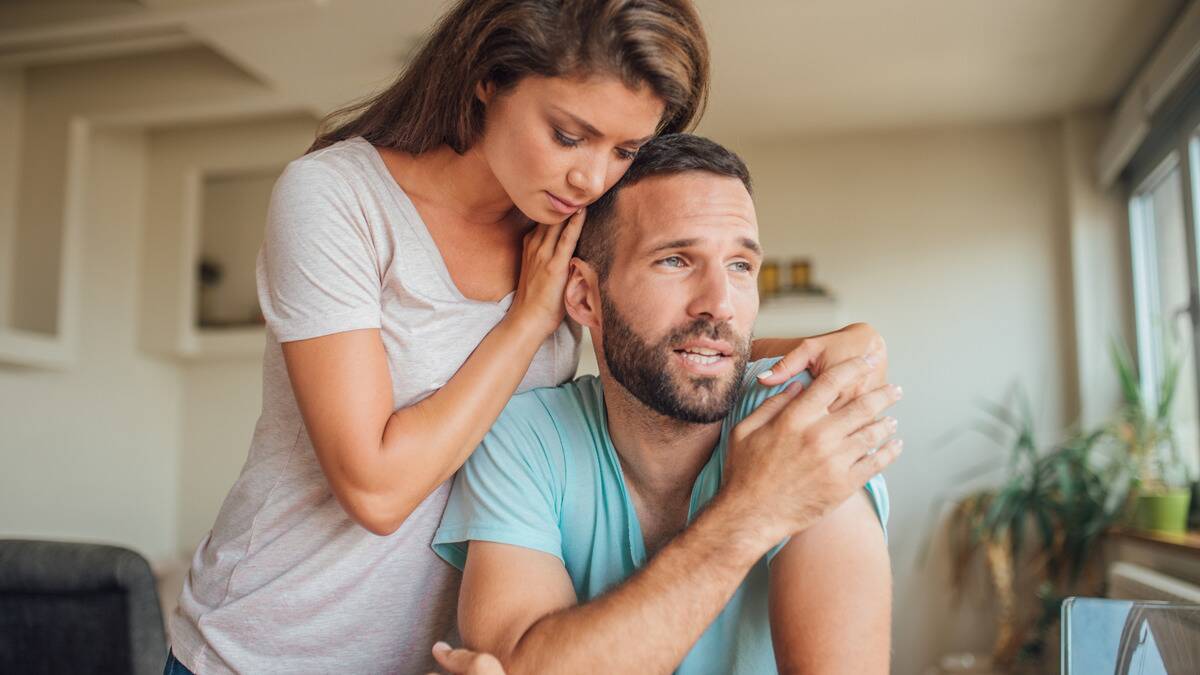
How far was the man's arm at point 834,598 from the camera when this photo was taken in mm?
1143

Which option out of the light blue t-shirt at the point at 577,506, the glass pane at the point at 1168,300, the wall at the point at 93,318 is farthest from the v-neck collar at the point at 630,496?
the wall at the point at 93,318

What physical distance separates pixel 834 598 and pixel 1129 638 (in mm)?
311

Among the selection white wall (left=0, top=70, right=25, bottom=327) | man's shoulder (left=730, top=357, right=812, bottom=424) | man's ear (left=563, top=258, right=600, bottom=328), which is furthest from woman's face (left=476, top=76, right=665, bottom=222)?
white wall (left=0, top=70, right=25, bottom=327)

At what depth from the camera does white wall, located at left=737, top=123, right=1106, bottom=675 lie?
4.56 meters

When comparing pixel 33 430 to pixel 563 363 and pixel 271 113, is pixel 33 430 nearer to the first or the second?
pixel 271 113

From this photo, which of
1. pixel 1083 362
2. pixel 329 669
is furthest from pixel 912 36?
pixel 329 669

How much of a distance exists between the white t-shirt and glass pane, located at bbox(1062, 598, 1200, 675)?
2.58ft

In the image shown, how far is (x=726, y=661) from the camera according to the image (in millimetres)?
1290

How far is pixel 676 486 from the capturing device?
1431 millimetres

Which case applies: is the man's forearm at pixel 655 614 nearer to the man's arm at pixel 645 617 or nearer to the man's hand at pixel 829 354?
the man's arm at pixel 645 617

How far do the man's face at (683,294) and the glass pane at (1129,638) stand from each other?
1.68ft

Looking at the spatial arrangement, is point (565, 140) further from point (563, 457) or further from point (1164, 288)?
point (1164, 288)

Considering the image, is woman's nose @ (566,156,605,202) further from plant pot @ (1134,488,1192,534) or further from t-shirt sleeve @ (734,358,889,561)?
plant pot @ (1134,488,1192,534)

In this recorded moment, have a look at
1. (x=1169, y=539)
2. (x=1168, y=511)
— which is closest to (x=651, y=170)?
(x=1169, y=539)
